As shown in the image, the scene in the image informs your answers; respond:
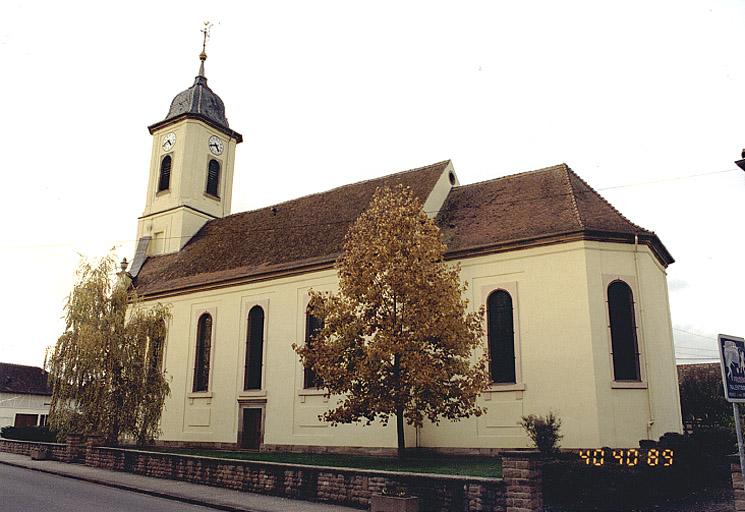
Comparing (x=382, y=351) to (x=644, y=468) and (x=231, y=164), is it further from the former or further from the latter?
(x=231, y=164)

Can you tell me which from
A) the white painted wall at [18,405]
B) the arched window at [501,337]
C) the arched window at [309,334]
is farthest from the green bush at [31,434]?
the arched window at [501,337]

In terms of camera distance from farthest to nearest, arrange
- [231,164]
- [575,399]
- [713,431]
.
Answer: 1. [231,164]
2. [575,399]
3. [713,431]

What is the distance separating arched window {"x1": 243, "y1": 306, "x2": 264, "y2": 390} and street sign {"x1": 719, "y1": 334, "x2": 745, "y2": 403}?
20699 millimetres

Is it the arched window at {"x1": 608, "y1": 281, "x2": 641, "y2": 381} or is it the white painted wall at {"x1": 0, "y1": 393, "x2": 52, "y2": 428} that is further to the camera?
the white painted wall at {"x1": 0, "y1": 393, "x2": 52, "y2": 428}

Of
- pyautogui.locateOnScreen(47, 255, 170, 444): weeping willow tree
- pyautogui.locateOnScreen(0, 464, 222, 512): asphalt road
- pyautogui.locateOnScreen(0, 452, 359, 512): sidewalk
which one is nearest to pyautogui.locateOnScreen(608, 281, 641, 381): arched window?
pyautogui.locateOnScreen(0, 452, 359, 512): sidewalk

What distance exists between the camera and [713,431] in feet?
50.7

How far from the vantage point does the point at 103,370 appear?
22.7 meters

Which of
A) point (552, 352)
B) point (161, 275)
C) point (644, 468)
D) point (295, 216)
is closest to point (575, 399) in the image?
point (552, 352)

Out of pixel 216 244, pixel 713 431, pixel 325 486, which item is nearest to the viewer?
pixel 325 486

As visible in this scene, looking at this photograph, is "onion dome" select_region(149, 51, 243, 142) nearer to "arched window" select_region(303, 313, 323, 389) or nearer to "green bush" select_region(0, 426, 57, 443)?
"arched window" select_region(303, 313, 323, 389)

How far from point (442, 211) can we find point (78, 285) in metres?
14.9

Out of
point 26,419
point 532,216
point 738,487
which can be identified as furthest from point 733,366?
point 26,419

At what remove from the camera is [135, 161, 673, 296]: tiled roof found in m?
20.5

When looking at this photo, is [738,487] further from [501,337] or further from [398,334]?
[501,337]
